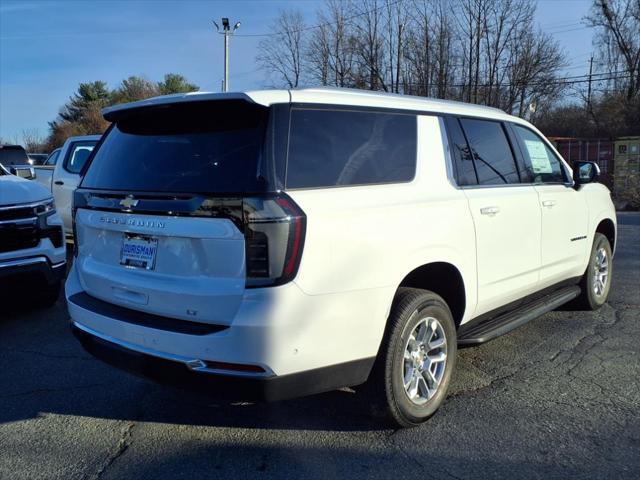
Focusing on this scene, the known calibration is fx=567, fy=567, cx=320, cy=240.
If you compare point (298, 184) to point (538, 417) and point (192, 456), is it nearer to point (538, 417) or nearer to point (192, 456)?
point (192, 456)

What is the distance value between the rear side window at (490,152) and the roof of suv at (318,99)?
0.20 m

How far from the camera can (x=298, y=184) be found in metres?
2.78

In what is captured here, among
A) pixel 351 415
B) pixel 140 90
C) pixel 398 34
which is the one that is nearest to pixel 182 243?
pixel 351 415

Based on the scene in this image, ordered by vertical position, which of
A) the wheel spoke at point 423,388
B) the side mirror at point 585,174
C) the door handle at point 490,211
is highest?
the side mirror at point 585,174

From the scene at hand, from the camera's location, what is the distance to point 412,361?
11.0 feet

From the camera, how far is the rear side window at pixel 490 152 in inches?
159

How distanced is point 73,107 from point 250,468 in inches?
2576

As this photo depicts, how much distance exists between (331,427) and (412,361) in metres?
0.63

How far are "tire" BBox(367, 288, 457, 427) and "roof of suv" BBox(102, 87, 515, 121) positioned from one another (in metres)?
1.13

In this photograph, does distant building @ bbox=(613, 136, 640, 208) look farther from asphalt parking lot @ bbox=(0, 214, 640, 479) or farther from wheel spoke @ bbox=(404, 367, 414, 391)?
wheel spoke @ bbox=(404, 367, 414, 391)

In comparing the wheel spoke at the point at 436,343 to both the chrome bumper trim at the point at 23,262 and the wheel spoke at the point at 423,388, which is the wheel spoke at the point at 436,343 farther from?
the chrome bumper trim at the point at 23,262

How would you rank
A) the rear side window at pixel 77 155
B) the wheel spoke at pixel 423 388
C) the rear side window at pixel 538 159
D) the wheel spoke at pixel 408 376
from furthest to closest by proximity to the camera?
the rear side window at pixel 77 155
the rear side window at pixel 538 159
the wheel spoke at pixel 423 388
the wheel spoke at pixel 408 376

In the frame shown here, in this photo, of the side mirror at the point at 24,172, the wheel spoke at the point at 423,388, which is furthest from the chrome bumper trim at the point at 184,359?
the side mirror at the point at 24,172

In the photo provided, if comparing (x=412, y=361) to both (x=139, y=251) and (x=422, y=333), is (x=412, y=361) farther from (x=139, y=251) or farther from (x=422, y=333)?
(x=139, y=251)
